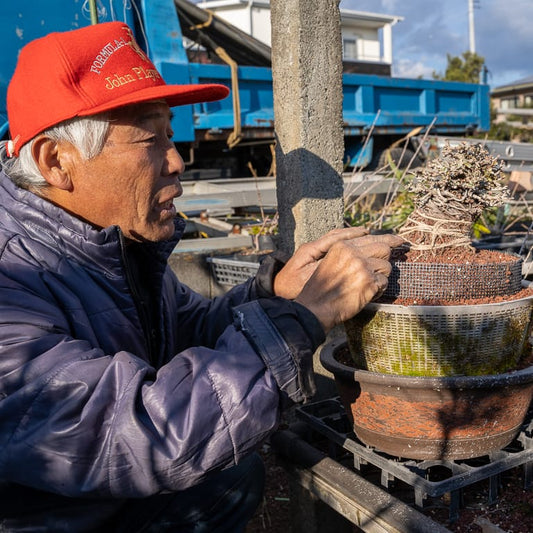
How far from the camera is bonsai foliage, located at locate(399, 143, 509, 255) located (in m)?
1.83

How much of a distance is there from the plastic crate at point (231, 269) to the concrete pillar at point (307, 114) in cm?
63

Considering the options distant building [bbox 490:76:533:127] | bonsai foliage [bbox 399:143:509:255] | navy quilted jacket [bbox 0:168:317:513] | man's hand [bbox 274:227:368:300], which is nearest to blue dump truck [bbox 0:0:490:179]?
bonsai foliage [bbox 399:143:509:255]

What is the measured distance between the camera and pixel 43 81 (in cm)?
160

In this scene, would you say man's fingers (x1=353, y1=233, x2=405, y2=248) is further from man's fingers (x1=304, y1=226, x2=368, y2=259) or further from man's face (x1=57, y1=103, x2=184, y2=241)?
man's face (x1=57, y1=103, x2=184, y2=241)

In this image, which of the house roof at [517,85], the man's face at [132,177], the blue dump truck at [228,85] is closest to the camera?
the man's face at [132,177]

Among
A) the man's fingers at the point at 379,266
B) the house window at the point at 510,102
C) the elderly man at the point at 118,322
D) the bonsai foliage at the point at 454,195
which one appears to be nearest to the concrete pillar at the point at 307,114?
the elderly man at the point at 118,322

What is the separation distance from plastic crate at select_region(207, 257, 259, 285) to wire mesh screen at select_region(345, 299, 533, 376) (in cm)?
163

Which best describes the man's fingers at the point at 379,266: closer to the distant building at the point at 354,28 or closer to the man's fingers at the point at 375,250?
the man's fingers at the point at 375,250

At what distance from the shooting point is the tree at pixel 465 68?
933 inches

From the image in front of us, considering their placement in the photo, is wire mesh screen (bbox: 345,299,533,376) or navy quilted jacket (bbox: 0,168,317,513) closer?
navy quilted jacket (bbox: 0,168,317,513)

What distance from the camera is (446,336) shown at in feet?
5.75

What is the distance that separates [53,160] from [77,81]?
0.23m

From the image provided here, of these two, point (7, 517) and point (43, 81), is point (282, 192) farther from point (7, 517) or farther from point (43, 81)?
point (7, 517)

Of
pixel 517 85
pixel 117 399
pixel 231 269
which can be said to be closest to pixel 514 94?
pixel 517 85
